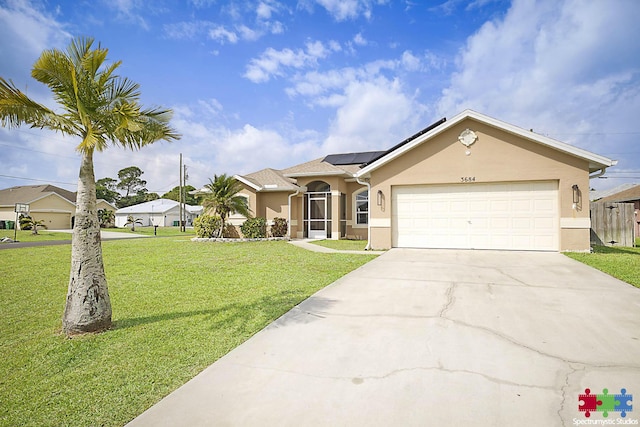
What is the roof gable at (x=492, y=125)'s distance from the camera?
1060 centimetres

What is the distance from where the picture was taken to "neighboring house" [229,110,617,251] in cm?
1093

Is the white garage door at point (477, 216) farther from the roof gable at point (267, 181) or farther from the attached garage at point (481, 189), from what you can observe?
the roof gable at point (267, 181)

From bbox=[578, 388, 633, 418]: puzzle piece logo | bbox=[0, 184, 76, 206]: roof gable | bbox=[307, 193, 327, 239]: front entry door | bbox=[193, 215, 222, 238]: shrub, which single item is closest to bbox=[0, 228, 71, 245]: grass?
bbox=[0, 184, 76, 206]: roof gable

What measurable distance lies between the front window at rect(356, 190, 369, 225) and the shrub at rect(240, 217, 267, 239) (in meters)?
5.70

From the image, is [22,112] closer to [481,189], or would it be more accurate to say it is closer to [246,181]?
[481,189]

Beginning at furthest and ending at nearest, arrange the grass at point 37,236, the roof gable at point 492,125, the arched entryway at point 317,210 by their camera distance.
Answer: the grass at point 37,236
the arched entryway at point 317,210
the roof gable at point 492,125

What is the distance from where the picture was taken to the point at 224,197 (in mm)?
17625

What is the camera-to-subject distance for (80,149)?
4246 mm

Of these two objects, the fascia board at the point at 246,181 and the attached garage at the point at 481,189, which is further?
the fascia board at the point at 246,181

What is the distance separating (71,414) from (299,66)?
47.6 ft

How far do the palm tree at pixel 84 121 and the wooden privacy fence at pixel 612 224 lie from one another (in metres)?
17.6

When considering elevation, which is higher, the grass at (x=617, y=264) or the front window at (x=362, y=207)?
the front window at (x=362, y=207)

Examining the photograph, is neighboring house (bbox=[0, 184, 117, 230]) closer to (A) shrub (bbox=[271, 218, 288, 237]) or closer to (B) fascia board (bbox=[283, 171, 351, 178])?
(A) shrub (bbox=[271, 218, 288, 237])

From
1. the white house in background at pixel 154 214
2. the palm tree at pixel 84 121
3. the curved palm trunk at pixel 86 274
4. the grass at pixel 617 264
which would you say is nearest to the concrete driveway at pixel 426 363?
the grass at pixel 617 264
